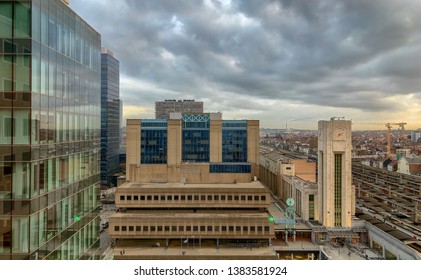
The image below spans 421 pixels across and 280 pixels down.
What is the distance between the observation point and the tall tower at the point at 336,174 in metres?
29.1

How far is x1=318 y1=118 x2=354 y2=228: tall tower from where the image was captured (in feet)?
95.5

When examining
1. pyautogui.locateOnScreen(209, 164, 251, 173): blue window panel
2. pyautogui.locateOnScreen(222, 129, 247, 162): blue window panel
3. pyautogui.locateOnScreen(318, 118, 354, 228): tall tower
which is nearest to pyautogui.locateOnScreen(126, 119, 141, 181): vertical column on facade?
pyautogui.locateOnScreen(209, 164, 251, 173): blue window panel

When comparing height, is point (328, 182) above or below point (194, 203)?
above

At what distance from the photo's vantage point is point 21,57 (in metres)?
4.49

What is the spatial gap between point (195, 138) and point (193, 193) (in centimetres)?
947

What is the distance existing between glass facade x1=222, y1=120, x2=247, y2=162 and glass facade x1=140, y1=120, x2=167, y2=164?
23.6ft

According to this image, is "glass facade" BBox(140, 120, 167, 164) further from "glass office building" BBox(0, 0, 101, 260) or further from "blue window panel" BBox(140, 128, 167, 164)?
"glass office building" BBox(0, 0, 101, 260)

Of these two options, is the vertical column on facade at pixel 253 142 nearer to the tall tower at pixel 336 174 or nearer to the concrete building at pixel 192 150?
the concrete building at pixel 192 150

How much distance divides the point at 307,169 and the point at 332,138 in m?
11.1

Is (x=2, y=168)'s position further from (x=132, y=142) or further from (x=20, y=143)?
(x=132, y=142)

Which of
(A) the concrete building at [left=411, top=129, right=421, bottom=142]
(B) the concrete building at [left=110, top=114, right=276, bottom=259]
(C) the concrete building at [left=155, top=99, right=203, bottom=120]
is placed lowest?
(B) the concrete building at [left=110, top=114, right=276, bottom=259]

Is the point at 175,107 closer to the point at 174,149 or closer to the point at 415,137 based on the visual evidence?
the point at 174,149

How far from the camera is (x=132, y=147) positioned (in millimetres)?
36875
